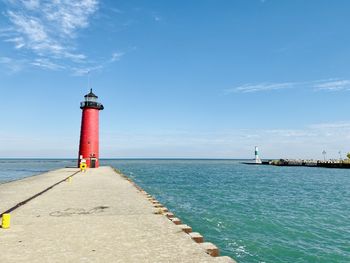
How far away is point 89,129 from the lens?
48.2 meters

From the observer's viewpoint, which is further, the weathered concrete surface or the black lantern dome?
the black lantern dome

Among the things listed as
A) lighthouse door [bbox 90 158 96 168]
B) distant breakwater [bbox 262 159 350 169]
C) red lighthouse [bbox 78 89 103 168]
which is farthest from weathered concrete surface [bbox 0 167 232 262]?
distant breakwater [bbox 262 159 350 169]

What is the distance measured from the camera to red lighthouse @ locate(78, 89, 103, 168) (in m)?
48.2

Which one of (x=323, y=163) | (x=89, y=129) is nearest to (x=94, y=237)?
(x=89, y=129)

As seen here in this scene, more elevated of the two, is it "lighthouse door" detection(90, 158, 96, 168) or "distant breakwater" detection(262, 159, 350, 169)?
"lighthouse door" detection(90, 158, 96, 168)

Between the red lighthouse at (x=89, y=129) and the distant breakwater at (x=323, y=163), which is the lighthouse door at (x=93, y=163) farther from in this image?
the distant breakwater at (x=323, y=163)

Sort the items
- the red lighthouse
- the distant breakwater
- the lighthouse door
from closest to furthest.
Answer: the red lighthouse < the lighthouse door < the distant breakwater

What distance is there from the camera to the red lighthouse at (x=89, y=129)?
4816cm

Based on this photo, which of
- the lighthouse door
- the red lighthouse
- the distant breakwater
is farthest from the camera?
the distant breakwater

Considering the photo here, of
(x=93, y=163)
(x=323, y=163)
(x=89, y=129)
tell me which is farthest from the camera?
(x=323, y=163)

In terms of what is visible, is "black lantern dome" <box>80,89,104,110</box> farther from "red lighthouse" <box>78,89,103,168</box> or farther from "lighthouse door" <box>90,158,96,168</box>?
"lighthouse door" <box>90,158,96,168</box>

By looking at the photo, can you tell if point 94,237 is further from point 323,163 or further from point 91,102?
point 323,163

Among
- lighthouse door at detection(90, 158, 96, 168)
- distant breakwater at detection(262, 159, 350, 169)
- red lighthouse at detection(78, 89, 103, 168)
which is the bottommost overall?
distant breakwater at detection(262, 159, 350, 169)

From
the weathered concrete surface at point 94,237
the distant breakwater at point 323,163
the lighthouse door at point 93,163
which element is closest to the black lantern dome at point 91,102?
the lighthouse door at point 93,163
